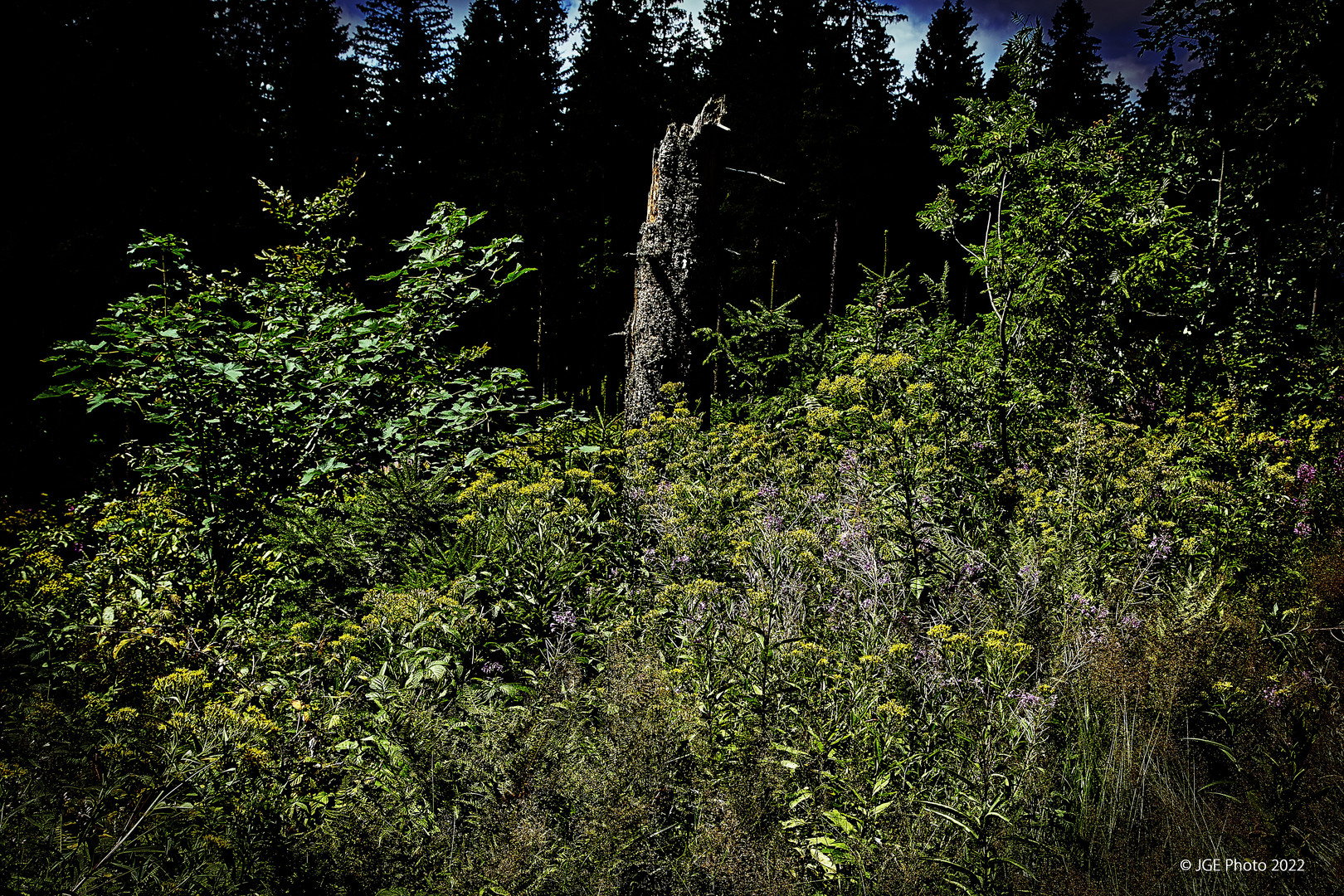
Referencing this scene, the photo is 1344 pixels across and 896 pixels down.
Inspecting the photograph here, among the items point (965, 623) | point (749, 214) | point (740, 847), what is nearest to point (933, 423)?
point (965, 623)

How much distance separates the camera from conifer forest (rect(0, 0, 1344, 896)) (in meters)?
1.95

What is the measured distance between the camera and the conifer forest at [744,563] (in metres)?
1.95

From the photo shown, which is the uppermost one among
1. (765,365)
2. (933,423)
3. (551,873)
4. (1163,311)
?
(1163,311)

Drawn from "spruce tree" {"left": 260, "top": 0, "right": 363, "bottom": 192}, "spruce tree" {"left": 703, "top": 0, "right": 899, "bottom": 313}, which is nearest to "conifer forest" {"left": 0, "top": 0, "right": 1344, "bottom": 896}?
"spruce tree" {"left": 260, "top": 0, "right": 363, "bottom": 192}

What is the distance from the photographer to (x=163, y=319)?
364 centimetres

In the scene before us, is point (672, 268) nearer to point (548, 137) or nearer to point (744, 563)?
point (744, 563)

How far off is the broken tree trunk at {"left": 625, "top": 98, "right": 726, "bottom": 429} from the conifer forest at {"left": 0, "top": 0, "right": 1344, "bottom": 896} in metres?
0.04

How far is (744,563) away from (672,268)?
3.61 m

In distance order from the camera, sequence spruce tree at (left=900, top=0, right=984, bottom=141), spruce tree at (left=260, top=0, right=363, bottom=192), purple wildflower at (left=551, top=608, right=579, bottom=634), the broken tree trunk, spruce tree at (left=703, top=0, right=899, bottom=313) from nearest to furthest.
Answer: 1. purple wildflower at (left=551, top=608, right=579, bottom=634)
2. the broken tree trunk
3. spruce tree at (left=260, top=0, right=363, bottom=192)
4. spruce tree at (left=703, top=0, right=899, bottom=313)
5. spruce tree at (left=900, top=0, right=984, bottom=141)

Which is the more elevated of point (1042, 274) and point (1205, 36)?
point (1205, 36)

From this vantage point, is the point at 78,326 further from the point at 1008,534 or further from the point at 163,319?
the point at 1008,534

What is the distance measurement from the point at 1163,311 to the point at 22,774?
689 cm

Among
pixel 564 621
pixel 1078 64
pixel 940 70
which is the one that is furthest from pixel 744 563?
pixel 1078 64

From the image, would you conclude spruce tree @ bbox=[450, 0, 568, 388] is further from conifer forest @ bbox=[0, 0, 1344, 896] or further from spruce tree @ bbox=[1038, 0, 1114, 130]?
spruce tree @ bbox=[1038, 0, 1114, 130]
